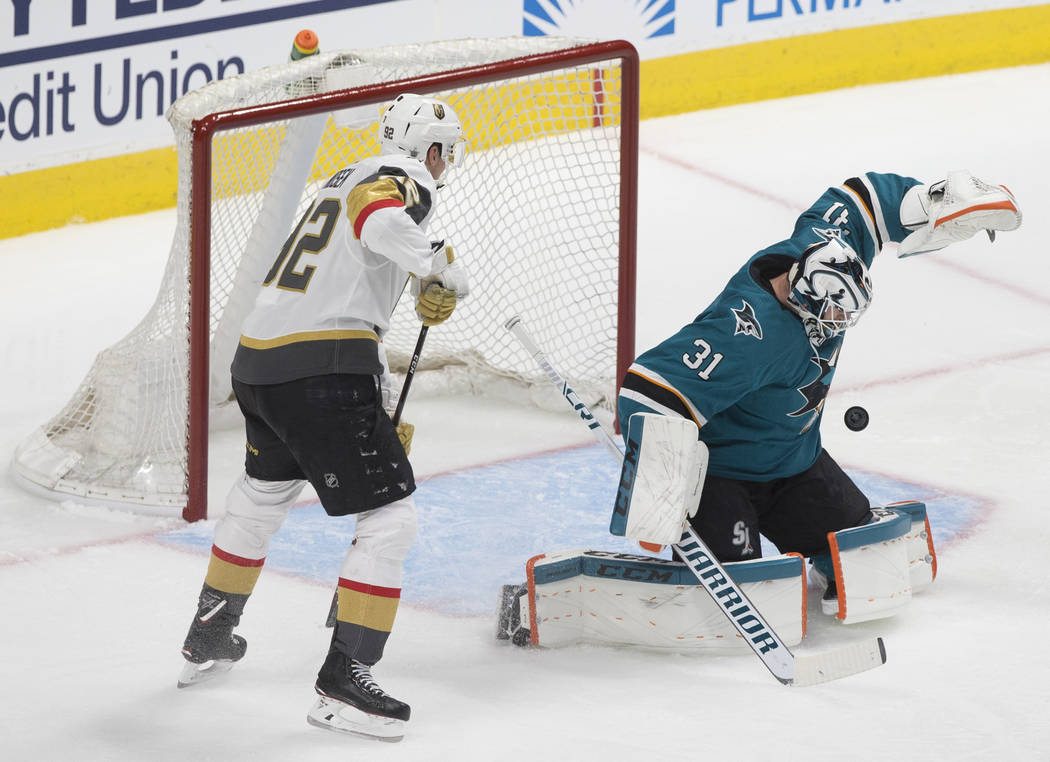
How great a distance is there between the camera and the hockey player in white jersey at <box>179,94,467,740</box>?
2.69 m

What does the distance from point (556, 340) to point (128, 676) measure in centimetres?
194

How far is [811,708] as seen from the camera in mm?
2785

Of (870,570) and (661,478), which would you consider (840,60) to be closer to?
(870,570)

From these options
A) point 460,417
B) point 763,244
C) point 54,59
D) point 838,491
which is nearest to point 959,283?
point 763,244

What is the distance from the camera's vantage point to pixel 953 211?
317 centimetres

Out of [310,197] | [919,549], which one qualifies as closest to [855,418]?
[919,549]

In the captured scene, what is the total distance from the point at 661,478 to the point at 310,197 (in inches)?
91.3

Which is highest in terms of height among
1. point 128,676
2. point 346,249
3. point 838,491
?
point 346,249

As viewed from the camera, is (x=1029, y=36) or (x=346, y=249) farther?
(x=1029, y=36)

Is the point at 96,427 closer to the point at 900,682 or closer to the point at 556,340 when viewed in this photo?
the point at 556,340

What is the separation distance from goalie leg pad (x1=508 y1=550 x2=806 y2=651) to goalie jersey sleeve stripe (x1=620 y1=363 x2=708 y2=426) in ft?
0.92

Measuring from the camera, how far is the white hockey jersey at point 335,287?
271cm

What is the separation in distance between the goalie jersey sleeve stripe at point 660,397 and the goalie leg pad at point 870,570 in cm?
37

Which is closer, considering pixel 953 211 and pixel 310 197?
pixel 953 211
